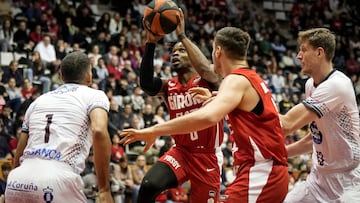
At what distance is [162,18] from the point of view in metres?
6.54

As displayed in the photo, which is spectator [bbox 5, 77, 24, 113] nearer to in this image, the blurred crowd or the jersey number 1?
the blurred crowd

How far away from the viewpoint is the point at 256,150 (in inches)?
199

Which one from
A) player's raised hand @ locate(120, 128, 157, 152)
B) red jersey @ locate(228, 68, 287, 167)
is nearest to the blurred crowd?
red jersey @ locate(228, 68, 287, 167)

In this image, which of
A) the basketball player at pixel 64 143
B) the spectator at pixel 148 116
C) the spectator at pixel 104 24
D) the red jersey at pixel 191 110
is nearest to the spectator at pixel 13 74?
the spectator at pixel 148 116

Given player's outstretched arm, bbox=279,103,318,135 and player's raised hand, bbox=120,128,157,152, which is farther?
player's outstretched arm, bbox=279,103,318,135

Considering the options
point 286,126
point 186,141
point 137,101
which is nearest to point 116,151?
point 137,101

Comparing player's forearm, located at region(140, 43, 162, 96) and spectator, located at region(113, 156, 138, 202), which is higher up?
player's forearm, located at region(140, 43, 162, 96)

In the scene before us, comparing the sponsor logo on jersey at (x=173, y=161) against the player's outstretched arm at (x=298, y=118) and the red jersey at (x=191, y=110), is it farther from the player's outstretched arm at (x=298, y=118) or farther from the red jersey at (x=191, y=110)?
the player's outstretched arm at (x=298, y=118)

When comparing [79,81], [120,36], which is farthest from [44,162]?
[120,36]

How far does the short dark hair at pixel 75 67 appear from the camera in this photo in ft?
17.9

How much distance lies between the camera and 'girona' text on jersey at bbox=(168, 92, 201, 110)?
7000 mm

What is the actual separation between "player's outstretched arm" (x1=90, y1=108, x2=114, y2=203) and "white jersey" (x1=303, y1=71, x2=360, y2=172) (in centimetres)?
186

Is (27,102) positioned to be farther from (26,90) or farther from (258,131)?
(258,131)

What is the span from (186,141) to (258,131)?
1.91 meters
